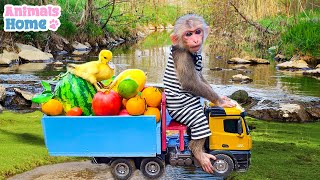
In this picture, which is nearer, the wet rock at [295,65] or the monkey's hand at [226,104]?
the monkey's hand at [226,104]

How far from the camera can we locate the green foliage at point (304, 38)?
1450 cm

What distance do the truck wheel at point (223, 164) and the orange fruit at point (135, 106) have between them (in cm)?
66

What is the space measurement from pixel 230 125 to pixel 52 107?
4.10 ft

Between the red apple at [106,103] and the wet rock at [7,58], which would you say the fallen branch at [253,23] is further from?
the red apple at [106,103]

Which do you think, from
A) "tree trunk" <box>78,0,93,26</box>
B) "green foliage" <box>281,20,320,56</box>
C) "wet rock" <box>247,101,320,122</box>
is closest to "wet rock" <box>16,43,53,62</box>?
"tree trunk" <box>78,0,93,26</box>

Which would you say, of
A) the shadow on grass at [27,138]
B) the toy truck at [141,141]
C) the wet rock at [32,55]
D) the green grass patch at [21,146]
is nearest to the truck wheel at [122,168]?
the toy truck at [141,141]

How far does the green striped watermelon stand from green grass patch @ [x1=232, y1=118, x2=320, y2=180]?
141 cm

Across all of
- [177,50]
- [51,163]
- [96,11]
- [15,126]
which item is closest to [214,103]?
[177,50]

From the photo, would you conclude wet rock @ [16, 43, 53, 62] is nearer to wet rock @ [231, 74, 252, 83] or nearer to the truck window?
wet rock @ [231, 74, 252, 83]

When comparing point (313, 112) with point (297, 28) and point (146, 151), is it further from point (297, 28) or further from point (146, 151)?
point (297, 28)

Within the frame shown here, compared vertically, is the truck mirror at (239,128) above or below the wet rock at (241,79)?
above

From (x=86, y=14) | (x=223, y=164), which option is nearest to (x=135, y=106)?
(x=223, y=164)

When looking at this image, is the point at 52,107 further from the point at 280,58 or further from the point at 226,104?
the point at 280,58

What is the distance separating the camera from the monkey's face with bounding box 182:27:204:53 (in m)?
3.62
